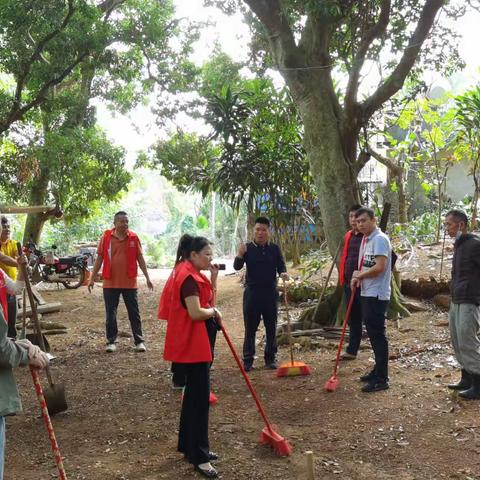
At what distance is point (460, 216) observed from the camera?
5.49 m

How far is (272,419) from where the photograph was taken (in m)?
5.23

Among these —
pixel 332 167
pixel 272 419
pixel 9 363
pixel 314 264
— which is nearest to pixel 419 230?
pixel 314 264

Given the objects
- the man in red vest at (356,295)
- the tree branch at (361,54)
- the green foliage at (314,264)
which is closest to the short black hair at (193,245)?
the man in red vest at (356,295)

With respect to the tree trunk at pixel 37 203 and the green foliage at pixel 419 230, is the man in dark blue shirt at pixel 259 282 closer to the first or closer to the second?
the green foliage at pixel 419 230

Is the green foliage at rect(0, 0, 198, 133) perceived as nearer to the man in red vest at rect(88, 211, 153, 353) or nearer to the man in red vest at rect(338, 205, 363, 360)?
the man in red vest at rect(88, 211, 153, 353)

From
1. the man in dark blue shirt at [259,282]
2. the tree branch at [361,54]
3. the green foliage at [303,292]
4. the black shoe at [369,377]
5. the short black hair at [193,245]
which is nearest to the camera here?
the short black hair at [193,245]

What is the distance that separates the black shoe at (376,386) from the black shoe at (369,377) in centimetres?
7

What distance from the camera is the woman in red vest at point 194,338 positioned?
408 cm

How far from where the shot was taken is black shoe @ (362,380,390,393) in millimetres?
5781

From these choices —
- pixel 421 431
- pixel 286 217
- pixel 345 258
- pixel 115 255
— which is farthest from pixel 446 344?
pixel 286 217

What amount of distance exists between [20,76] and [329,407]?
7556 mm

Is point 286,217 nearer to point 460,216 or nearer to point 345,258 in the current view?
point 345,258

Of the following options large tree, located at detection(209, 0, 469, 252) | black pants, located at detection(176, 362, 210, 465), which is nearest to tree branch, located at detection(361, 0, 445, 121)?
large tree, located at detection(209, 0, 469, 252)

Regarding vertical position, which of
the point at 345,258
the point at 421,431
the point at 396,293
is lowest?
the point at 421,431
